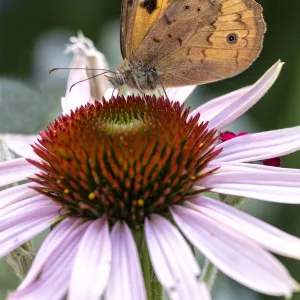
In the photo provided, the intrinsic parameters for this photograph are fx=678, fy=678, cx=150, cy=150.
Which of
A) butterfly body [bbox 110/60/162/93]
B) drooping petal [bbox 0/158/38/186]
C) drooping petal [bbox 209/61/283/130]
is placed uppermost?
butterfly body [bbox 110/60/162/93]

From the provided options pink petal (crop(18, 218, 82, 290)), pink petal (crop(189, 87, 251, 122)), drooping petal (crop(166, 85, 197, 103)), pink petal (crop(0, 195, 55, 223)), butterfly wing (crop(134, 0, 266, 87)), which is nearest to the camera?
pink petal (crop(18, 218, 82, 290))

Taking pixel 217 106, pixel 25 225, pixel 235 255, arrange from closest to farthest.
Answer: pixel 235 255, pixel 25 225, pixel 217 106

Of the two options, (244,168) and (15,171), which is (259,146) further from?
(15,171)

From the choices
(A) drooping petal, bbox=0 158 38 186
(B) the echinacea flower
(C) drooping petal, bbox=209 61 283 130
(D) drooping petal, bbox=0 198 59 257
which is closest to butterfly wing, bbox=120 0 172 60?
(B) the echinacea flower

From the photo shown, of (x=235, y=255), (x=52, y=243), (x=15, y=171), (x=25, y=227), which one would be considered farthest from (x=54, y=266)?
(x=15, y=171)

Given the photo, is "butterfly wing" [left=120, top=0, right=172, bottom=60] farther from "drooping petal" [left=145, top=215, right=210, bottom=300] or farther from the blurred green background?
the blurred green background

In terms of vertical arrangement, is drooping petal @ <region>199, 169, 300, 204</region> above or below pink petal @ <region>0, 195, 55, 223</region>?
below

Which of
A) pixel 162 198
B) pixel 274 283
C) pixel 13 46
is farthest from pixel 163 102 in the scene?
pixel 13 46
